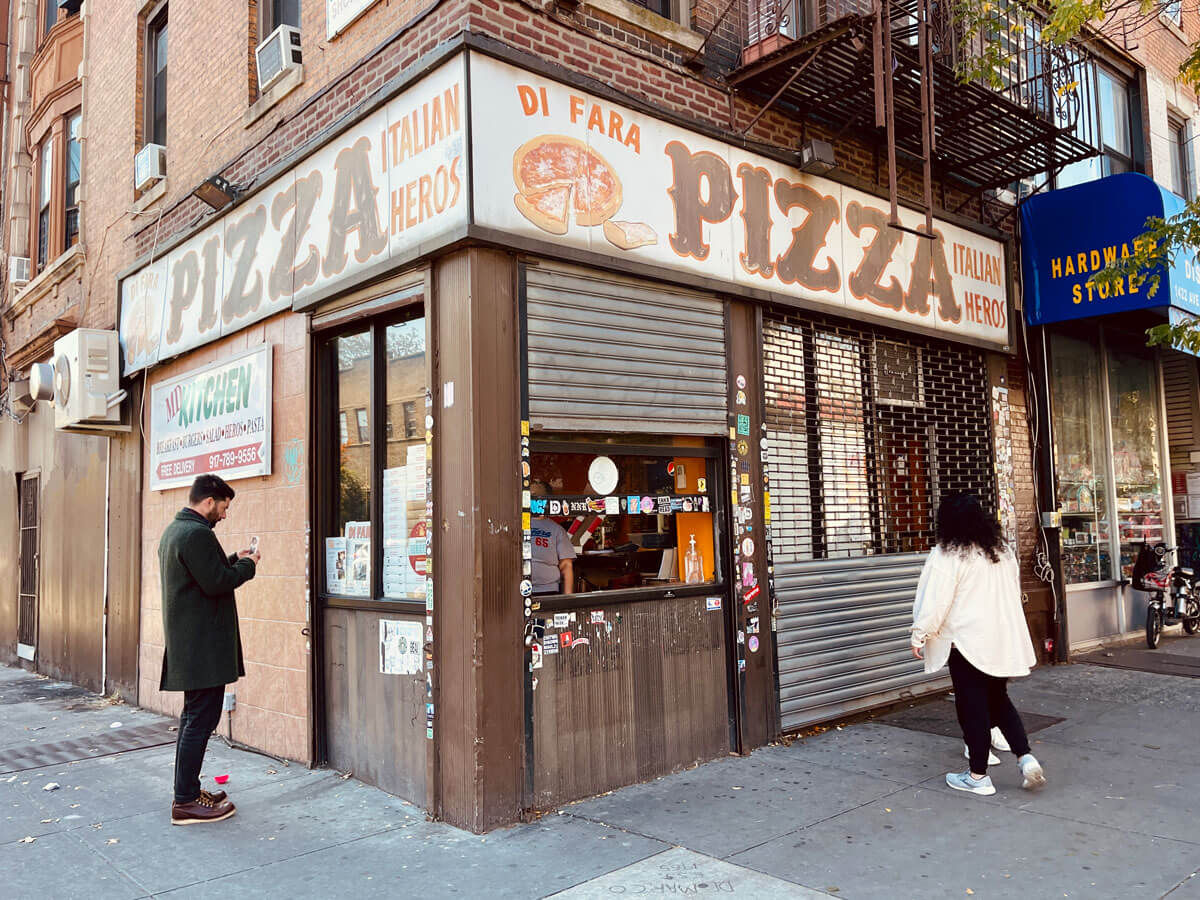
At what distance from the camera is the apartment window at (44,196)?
13.3 meters

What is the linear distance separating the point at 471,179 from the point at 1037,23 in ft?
26.7

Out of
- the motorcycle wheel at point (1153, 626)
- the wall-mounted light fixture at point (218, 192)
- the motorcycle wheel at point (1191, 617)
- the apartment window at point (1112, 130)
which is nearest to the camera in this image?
the wall-mounted light fixture at point (218, 192)

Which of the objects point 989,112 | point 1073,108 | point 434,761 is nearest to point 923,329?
point 989,112

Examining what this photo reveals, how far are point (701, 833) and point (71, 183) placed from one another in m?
12.4

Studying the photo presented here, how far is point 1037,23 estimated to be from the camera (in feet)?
34.0

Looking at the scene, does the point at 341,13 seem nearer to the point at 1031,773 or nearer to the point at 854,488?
the point at 854,488

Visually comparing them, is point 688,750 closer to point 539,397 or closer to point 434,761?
point 434,761

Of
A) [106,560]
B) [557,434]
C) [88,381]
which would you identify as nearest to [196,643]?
[557,434]

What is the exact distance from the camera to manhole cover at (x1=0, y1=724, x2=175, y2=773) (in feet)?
23.2

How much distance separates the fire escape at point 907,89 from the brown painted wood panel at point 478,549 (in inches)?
121

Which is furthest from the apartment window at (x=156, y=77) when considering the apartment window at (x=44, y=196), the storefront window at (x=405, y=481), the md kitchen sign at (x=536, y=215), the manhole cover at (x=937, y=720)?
the manhole cover at (x=937, y=720)

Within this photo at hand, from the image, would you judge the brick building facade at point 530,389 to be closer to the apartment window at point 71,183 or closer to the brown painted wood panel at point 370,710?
the brown painted wood panel at point 370,710

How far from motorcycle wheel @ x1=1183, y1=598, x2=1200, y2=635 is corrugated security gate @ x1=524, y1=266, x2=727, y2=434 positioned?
866 centimetres

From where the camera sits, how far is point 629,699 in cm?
602
